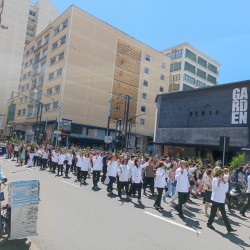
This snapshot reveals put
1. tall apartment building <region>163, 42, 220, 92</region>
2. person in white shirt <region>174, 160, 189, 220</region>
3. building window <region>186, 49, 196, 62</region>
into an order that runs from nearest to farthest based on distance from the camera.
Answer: person in white shirt <region>174, 160, 189, 220</region>, tall apartment building <region>163, 42, 220, 92</region>, building window <region>186, 49, 196, 62</region>

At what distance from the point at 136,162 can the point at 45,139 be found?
41.9 m

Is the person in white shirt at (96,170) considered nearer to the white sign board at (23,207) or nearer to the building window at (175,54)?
the white sign board at (23,207)

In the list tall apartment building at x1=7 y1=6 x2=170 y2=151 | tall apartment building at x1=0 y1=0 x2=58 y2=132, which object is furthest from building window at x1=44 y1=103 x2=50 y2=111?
tall apartment building at x1=0 y1=0 x2=58 y2=132

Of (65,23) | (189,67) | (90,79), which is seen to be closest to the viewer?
(65,23)

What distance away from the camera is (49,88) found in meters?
55.4

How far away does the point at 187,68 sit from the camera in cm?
7325

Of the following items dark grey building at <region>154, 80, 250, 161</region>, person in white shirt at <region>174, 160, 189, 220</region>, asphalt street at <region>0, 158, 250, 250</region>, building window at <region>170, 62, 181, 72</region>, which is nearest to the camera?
asphalt street at <region>0, 158, 250, 250</region>

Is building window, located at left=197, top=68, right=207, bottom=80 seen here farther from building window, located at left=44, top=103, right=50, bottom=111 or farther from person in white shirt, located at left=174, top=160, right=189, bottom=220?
person in white shirt, located at left=174, top=160, right=189, bottom=220

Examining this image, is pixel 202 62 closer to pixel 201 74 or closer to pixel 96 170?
pixel 201 74

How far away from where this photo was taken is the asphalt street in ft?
21.3

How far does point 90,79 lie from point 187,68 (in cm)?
2935

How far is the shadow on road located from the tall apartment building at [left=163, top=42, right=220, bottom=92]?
221ft

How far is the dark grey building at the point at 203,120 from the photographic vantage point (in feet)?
98.0

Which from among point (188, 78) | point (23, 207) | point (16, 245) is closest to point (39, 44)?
point (188, 78)
